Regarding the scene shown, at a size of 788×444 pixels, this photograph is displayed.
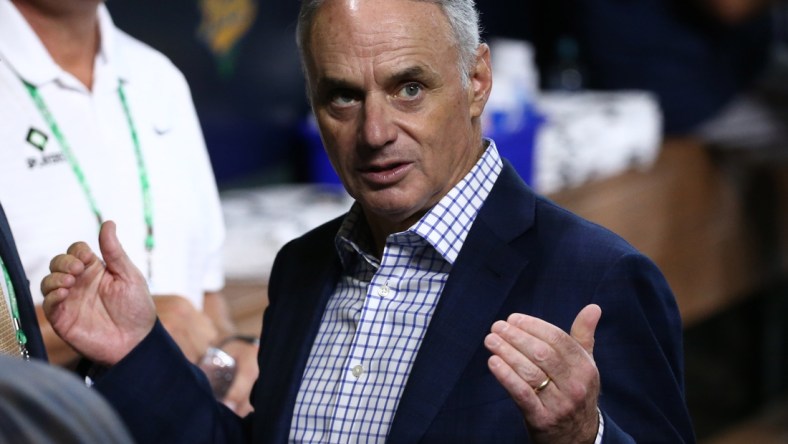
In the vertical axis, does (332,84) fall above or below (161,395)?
above

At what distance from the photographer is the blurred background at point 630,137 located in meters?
3.52

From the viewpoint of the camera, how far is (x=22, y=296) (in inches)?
55.9

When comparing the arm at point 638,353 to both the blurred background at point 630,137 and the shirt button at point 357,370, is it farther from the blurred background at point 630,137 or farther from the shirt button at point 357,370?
the blurred background at point 630,137

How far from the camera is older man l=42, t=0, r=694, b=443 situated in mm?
1371

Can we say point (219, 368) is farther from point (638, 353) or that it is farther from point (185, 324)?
point (638, 353)

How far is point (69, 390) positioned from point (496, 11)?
440cm

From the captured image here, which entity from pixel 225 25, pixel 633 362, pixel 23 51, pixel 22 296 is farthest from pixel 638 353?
pixel 225 25

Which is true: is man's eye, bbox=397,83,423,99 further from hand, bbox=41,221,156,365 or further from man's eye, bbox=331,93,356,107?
hand, bbox=41,221,156,365

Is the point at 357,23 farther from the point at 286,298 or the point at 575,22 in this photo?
the point at 575,22

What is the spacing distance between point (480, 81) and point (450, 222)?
0.60 feet

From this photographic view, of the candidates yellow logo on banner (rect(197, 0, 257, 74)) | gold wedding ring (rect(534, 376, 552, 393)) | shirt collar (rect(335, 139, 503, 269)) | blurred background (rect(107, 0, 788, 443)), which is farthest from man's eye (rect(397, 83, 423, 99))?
yellow logo on banner (rect(197, 0, 257, 74))

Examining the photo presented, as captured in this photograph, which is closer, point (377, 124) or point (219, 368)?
point (377, 124)

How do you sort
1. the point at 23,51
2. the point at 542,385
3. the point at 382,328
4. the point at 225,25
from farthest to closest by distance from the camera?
the point at 225,25, the point at 23,51, the point at 382,328, the point at 542,385

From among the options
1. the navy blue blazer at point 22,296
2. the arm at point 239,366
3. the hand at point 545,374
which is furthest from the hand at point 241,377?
the hand at point 545,374
